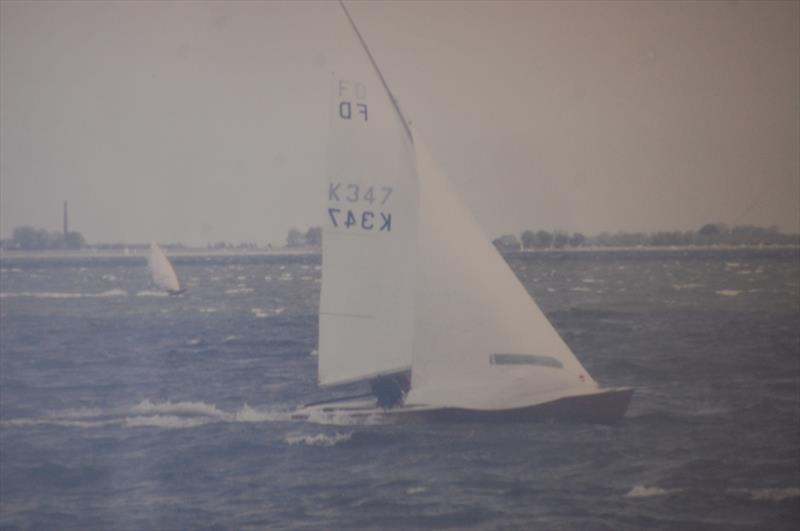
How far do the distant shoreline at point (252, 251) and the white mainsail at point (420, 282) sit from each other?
0.63 feet

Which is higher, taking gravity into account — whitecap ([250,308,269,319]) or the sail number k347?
the sail number k347

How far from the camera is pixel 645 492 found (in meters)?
3.48

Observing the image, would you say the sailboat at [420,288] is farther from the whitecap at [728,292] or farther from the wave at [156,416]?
the whitecap at [728,292]

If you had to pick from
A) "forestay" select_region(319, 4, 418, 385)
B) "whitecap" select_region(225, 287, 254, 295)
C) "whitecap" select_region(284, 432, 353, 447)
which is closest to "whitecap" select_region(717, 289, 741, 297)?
"forestay" select_region(319, 4, 418, 385)

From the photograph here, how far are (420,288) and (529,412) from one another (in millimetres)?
643

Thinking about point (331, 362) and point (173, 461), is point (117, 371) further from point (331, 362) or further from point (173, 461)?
point (331, 362)

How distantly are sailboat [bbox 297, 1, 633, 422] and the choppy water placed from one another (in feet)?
0.31

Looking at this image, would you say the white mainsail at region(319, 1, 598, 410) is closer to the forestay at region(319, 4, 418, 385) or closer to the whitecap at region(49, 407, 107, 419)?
the forestay at region(319, 4, 418, 385)

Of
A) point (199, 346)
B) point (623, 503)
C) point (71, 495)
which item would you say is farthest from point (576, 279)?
point (71, 495)

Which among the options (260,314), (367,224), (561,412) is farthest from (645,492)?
(260,314)

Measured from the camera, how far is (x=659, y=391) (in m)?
3.65

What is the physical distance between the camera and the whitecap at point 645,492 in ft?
11.4

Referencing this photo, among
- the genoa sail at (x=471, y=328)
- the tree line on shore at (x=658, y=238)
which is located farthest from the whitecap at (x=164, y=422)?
the tree line on shore at (x=658, y=238)

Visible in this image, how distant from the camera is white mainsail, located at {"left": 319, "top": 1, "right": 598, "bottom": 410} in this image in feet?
12.0
